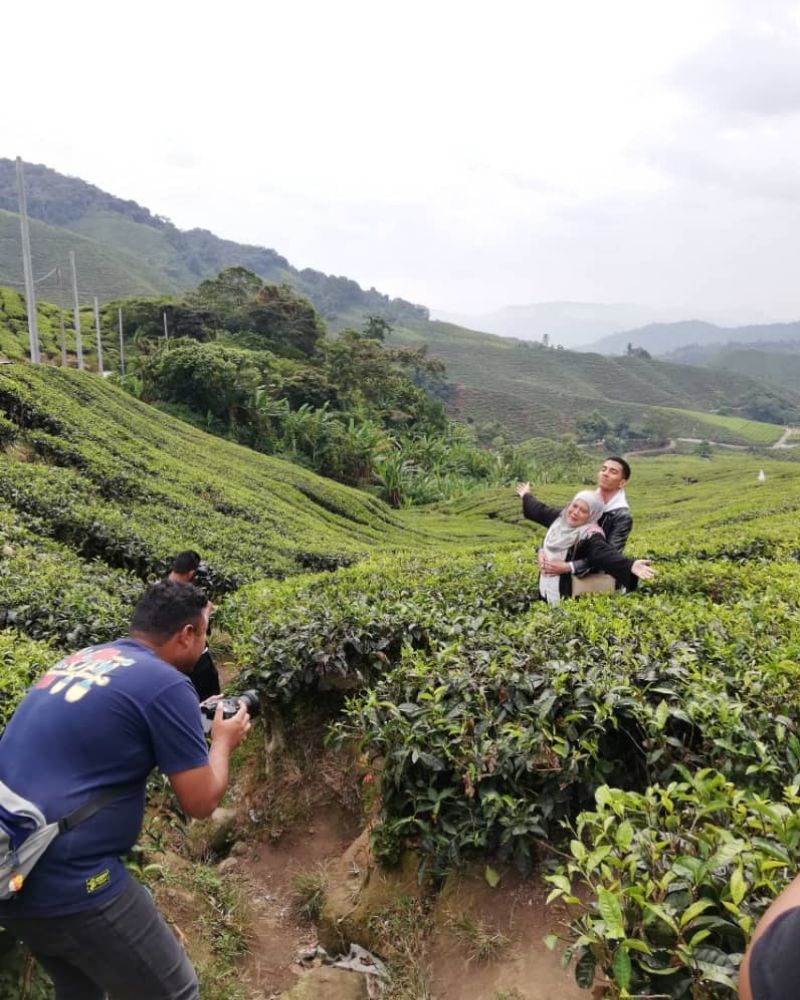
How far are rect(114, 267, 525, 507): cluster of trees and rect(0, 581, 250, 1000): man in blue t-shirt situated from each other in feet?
85.4

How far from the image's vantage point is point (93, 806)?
79.4 inches

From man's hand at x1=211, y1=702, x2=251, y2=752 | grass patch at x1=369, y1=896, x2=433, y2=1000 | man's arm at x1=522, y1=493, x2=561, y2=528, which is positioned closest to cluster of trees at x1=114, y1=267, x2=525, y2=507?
man's arm at x1=522, y1=493, x2=561, y2=528

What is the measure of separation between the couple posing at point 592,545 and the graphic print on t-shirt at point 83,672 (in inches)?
Answer: 134

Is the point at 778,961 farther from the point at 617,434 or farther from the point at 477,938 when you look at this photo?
the point at 617,434

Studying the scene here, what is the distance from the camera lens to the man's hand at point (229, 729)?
96.7 inches

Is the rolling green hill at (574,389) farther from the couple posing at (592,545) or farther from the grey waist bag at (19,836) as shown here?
the grey waist bag at (19,836)

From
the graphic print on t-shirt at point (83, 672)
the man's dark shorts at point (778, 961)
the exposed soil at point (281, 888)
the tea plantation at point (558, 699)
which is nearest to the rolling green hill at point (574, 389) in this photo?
the tea plantation at point (558, 699)

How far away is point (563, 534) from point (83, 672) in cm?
356

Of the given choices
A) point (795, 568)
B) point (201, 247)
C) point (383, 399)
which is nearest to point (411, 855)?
point (795, 568)

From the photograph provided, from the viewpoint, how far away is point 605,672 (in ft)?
10.6

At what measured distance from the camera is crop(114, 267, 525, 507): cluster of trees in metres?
27.7

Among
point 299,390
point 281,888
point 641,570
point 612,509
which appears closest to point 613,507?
point 612,509

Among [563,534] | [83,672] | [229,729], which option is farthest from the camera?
[563,534]

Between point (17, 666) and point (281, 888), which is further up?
point (17, 666)
